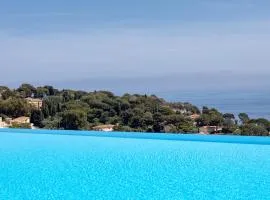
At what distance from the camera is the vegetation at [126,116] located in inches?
805

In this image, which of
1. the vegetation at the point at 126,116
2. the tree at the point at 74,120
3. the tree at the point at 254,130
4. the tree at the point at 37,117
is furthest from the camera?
the tree at the point at 37,117

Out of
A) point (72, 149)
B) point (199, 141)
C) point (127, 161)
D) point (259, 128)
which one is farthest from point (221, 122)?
point (127, 161)

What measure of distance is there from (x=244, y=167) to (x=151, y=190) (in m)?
2.54

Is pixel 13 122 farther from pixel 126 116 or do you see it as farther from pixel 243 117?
pixel 243 117

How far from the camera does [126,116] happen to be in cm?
2211

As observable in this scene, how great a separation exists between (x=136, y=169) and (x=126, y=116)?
45.2 feet

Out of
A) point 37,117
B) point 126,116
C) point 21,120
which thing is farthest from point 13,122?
point 126,116

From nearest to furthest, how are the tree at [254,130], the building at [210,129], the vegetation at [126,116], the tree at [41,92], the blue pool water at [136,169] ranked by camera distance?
the blue pool water at [136,169]
the tree at [254,130]
the vegetation at [126,116]
the building at [210,129]
the tree at [41,92]

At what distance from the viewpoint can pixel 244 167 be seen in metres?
8.56

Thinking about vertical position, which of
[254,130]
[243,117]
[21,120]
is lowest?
[254,130]

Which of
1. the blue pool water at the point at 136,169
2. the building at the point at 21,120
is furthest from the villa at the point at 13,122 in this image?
the blue pool water at the point at 136,169

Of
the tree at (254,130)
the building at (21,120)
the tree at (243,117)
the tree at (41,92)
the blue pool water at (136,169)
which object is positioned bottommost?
the blue pool water at (136,169)

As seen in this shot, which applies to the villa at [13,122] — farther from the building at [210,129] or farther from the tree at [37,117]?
the building at [210,129]

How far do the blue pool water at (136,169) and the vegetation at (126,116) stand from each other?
24.1ft
